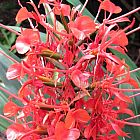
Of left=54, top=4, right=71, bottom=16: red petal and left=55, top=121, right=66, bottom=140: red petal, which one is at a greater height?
left=54, top=4, right=71, bottom=16: red petal

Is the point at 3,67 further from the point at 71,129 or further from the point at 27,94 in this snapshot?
the point at 71,129

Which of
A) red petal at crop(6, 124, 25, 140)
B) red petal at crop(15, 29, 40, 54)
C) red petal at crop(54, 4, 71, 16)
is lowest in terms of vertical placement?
red petal at crop(6, 124, 25, 140)

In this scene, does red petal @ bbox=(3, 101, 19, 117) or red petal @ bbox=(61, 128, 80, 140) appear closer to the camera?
red petal @ bbox=(61, 128, 80, 140)

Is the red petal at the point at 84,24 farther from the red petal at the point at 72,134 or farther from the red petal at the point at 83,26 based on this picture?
the red petal at the point at 72,134

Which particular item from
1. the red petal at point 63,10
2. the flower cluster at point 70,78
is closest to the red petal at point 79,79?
the flower cluster at point 70,78

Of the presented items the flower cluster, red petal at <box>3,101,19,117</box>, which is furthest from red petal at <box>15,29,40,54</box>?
red petal at <box>3,101,19,117</box>

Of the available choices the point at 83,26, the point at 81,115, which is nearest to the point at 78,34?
the point at 83,26

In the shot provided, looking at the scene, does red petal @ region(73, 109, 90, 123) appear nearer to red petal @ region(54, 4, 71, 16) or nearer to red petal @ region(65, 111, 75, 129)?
red petal @ region(65, 111, 75, 129)

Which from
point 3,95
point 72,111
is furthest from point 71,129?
point 3,95
